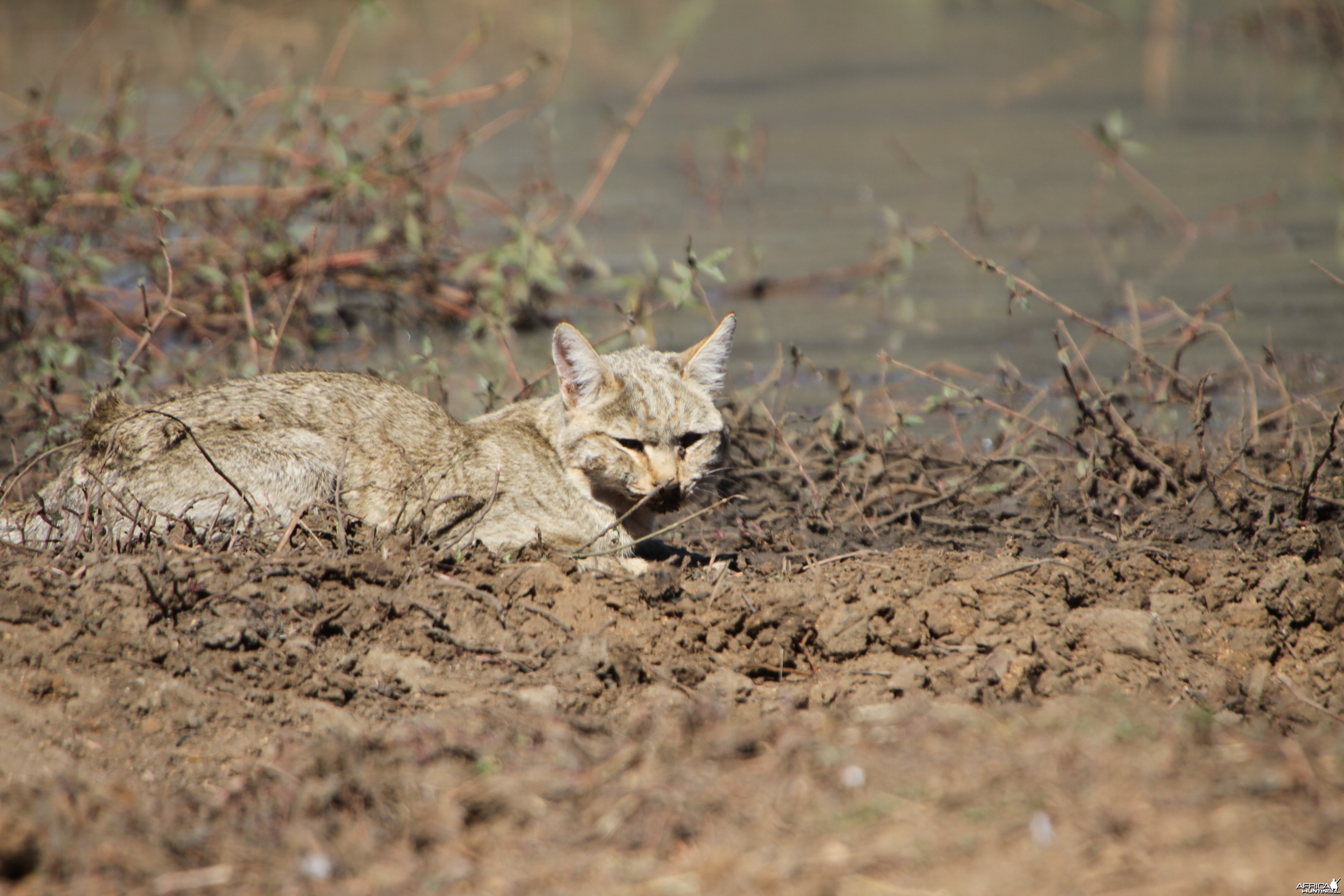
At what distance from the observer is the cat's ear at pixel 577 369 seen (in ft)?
15.9

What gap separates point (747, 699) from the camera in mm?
4066

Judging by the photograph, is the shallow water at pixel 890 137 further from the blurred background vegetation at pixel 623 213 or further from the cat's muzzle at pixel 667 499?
the cat's muzzle at pixel 667 499

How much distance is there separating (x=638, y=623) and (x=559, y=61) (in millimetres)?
4693

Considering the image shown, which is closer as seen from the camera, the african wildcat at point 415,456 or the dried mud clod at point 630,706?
the dried mud clod at point 630,706

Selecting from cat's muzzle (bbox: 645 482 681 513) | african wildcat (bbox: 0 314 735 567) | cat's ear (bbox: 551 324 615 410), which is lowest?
cat's muzzle (bbox: 645 482 681 513)

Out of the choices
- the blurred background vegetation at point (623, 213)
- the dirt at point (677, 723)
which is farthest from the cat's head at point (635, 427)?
the blurred background vegetation at point (623, 213)

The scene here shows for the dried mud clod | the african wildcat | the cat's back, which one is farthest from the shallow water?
the dried mud clod

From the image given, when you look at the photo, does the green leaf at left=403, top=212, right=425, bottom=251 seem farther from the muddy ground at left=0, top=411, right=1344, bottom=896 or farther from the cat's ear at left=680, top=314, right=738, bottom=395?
the cat's ear at left=680, top=314, right=738, bottom=395

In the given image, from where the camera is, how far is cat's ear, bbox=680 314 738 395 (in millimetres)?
5133

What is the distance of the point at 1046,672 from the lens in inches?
163

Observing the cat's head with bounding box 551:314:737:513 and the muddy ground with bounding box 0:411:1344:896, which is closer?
the muddy ground with bounding box 0:411:1344:896

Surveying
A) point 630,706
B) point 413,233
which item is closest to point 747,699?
point 630,706

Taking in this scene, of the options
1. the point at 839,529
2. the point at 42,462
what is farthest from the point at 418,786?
the point at 42,462

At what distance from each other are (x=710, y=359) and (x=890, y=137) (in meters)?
9.77
